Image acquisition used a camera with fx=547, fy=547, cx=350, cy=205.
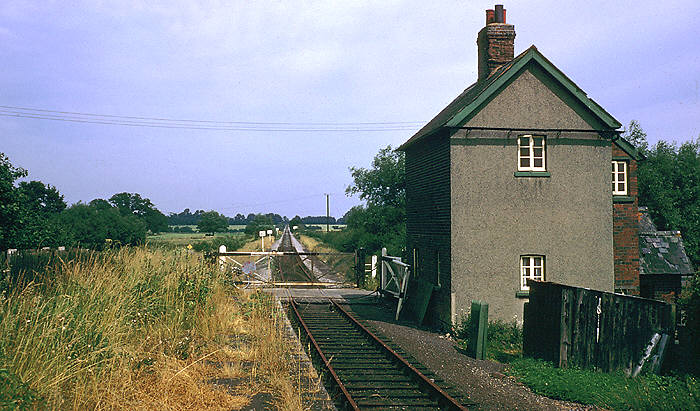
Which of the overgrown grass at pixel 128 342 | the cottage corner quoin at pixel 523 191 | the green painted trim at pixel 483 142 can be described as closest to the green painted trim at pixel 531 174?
the cottage corner quoin at pixel 523 191

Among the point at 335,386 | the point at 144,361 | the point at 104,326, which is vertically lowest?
the point at 335,386

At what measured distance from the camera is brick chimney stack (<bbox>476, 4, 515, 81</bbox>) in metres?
16.5

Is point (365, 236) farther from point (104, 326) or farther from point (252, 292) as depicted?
point (104, 326)

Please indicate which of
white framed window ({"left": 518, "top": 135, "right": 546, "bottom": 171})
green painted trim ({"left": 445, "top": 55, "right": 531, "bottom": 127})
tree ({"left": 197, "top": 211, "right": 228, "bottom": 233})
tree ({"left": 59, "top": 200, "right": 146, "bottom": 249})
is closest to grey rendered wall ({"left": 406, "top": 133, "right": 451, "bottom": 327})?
green painted trim ({"left": 445, "top": 55, "right": 531, "bottom": 127})

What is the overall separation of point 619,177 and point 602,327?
25.1 ft

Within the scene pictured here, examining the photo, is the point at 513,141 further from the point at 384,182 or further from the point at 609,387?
the point at 384,182

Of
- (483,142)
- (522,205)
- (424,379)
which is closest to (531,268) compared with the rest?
(522,205)

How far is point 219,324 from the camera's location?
11.4 m

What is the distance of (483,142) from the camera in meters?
14.7

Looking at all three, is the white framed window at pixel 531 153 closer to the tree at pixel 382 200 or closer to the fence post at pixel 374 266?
the fence post at pixel 374 266

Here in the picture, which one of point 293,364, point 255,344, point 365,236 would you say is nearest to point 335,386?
point 293,364

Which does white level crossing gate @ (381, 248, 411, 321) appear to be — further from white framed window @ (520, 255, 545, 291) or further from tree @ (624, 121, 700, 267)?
tree @ (624, 121, 700, 267)

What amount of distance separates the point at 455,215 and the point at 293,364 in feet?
21.6

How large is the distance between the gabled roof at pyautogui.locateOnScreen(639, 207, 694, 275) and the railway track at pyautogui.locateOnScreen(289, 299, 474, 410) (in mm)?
10156
